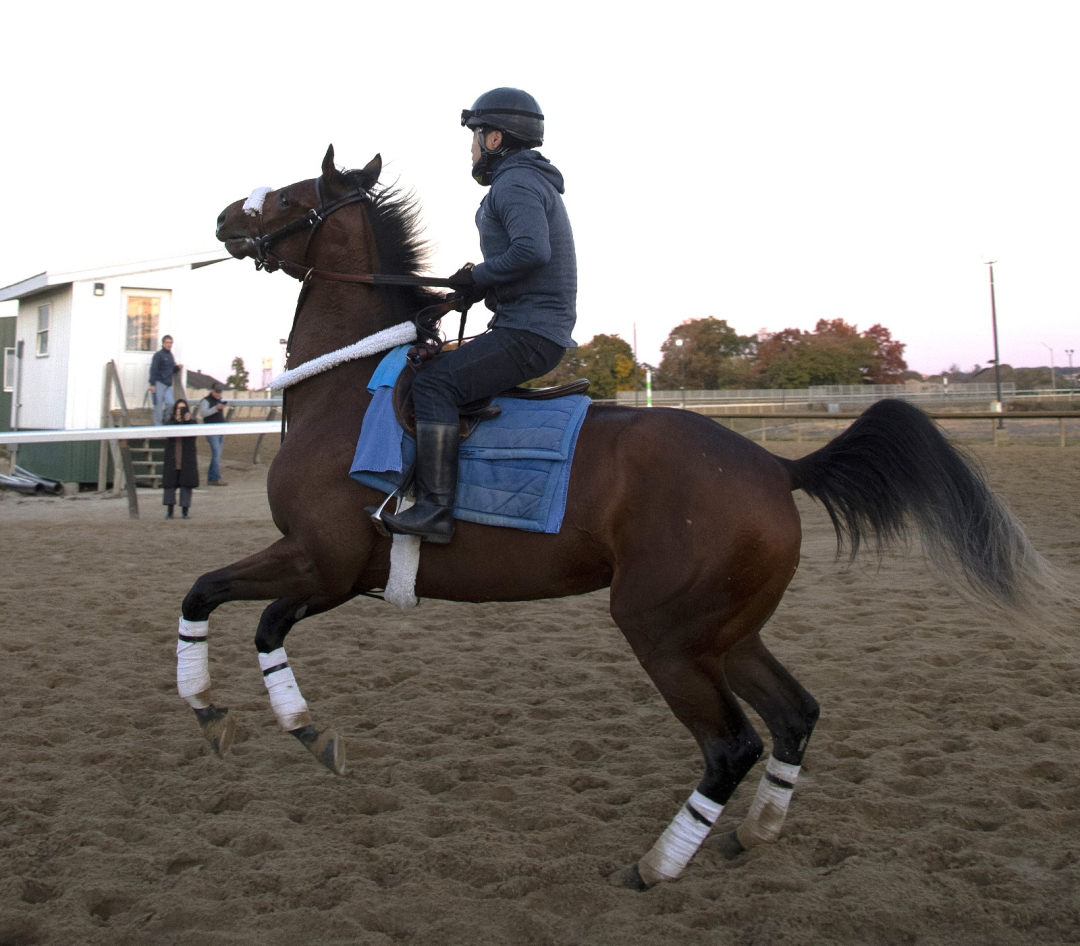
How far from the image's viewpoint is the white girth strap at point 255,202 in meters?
4.42

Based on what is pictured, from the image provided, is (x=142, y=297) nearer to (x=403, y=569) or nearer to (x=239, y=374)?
(x=403, y=569)

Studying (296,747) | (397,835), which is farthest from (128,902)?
(296,747)

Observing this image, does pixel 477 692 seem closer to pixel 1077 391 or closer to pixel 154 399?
pixel 154 399

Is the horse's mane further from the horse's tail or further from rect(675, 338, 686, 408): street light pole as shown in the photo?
rect(675, 338, 686, 408): street light pole

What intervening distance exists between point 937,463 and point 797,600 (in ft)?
15.3

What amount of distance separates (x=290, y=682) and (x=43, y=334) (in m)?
18.6

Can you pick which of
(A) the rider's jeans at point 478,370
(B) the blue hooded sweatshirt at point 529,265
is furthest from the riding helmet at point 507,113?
(A) the rider's jeans at point 478,370

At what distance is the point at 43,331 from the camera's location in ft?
64.7

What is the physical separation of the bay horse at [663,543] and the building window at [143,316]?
15848mm

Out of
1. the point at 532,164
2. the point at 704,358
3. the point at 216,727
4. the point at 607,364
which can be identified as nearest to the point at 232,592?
the point at 216,727

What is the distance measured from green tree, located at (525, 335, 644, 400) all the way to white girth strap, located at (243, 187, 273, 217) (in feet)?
172

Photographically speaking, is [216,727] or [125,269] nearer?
[216,727]

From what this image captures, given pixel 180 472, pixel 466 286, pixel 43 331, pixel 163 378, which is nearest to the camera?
pixel 466 286

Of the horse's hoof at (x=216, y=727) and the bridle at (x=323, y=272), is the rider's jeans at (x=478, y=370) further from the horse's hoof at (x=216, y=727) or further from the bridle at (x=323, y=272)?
the horse's hoof at (x=216, y=727)
